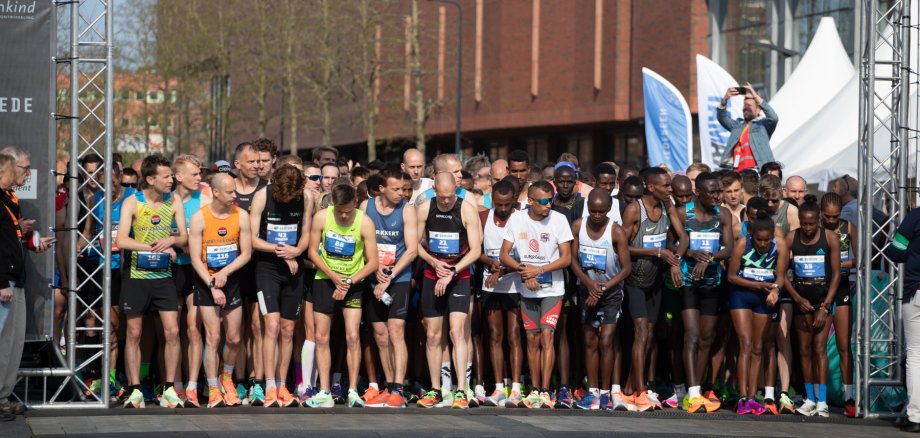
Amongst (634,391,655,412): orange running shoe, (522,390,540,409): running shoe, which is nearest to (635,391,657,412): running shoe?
(634,391,655,412): orange running shoe

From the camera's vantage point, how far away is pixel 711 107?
792 inches

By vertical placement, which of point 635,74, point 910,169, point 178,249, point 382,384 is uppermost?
point 635,74

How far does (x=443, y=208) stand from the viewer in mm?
12289

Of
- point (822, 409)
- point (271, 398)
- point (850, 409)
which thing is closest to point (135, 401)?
point (271, 398)

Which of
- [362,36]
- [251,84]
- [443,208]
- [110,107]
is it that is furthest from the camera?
[251,84]

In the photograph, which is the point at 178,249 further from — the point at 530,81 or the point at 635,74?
the point at 530,81

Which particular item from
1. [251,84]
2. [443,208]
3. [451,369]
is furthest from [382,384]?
[251,84]

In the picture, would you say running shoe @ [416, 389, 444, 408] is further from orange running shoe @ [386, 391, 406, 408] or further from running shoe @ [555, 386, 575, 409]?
running shoe @ [555, 386, 575, 409]

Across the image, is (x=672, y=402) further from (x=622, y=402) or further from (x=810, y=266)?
(x=810, y=266)

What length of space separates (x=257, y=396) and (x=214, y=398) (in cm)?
37

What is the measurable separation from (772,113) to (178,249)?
7.64m

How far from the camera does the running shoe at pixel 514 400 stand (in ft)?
40.1

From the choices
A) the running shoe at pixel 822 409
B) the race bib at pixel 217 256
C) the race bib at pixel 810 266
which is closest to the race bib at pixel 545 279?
the race bib at pixel 810 266

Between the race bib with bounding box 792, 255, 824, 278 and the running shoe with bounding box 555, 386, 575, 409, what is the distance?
2.28 m
